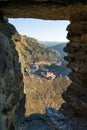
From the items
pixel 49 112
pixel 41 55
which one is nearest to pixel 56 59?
pixel 41 55

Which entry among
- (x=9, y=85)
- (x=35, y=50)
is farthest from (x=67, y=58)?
(x=35, y=50)

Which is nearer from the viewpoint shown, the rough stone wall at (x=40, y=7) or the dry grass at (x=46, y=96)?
the rough stone wall at (x=40, y=7)

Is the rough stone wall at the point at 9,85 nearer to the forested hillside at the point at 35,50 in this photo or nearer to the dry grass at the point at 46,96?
the dry grass at the point at 46,96

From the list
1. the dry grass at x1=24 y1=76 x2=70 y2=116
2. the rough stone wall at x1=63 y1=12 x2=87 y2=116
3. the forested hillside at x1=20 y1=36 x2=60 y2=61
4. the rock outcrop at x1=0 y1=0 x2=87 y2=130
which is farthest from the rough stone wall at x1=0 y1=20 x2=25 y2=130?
the forested hillside at x1=20 y1=36 x2=60 y2=61

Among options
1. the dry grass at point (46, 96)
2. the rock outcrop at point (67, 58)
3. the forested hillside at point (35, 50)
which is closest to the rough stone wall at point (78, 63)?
the rock outcrop at point (67, 58)

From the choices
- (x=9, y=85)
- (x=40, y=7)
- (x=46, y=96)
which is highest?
(x=40, y=7)

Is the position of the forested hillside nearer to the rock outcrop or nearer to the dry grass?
the dry grass

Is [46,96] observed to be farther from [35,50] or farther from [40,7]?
[35,50]

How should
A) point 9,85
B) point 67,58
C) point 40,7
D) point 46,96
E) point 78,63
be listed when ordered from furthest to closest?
point 46,96 → point 67,58 → point 78,63 → point 40,7 → point 9,85
